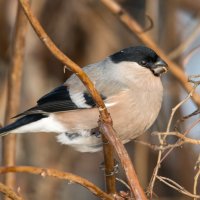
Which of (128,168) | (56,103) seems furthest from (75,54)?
(128,168)

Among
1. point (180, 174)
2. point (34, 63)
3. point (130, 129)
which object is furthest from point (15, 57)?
point (180, 174)

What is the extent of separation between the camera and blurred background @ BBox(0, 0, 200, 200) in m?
2.88

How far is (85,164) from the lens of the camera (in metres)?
3.29

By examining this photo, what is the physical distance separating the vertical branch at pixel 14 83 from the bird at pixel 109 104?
2.3 inches

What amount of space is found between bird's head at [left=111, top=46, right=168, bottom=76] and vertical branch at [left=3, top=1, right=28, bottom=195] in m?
0.43

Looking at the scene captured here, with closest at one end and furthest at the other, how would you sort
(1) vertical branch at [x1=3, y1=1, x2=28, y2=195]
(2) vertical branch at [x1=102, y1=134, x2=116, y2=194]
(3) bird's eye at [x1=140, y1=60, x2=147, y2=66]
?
(2) vertical branch at [x1=102, y1=134, x2=116, y2=194] → (1) vertical branch at [x1=3, y1=1, x2=28, y2=195] → (3) bird's eye at [x1=140, y1=60, x2=147, y2=66]

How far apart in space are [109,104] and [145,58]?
24 centimetres

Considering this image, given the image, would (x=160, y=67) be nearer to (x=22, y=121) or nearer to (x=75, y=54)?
(x=22, y=121)

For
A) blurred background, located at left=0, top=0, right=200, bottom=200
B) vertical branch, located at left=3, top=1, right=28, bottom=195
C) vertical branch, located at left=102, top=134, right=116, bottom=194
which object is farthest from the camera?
blurred background, located at left=0, top=0, right=200, bottom=200

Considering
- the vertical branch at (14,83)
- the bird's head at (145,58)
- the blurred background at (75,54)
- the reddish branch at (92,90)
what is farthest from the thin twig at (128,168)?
the blurred background at (75,54)

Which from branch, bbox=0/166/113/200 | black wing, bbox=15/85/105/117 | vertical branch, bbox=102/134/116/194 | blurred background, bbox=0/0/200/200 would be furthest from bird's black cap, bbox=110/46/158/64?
branch, bbox=0/166/113/200

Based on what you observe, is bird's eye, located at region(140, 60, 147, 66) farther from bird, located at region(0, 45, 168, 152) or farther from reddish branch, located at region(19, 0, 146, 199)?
reddish branch, located at region(19, 0, 146, 199)

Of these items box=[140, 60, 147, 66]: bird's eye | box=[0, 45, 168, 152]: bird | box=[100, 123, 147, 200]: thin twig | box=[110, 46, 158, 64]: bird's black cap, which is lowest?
box=[100, 123, 147, 200]: thin twig

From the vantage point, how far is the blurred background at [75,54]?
288cm
